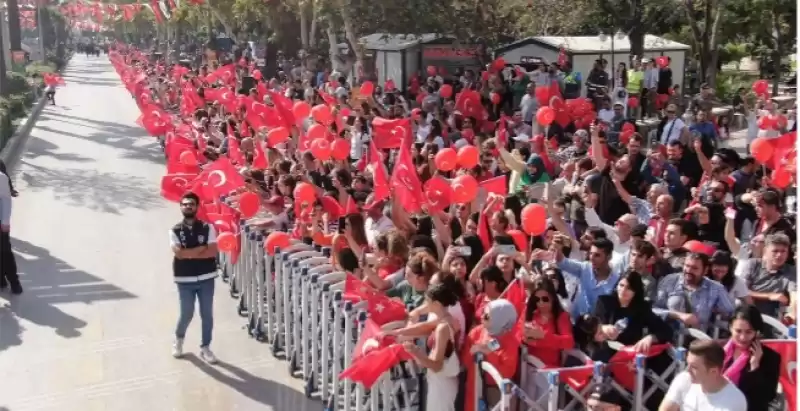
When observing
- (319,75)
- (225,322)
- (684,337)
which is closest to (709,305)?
(684,337)

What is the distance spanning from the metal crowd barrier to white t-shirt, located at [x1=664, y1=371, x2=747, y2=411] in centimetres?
61

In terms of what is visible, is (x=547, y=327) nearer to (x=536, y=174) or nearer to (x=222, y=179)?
(x=222, y=179)

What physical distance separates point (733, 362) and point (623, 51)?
54.9 feet

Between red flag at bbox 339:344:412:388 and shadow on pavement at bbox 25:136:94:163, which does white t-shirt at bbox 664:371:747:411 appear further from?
shadow on pavement at bbox 25:136:94:163

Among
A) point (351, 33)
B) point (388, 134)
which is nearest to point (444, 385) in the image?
point (388, 134)

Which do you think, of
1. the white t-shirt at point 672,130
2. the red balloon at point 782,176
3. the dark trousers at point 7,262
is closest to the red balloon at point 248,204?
the dark trousers at point 7,262

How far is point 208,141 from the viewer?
620 inches

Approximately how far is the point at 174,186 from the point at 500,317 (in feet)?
19.9

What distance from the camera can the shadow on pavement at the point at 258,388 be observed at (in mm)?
7809

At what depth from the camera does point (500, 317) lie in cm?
546

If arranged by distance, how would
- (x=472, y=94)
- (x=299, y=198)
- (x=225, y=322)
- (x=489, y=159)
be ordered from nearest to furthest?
(x=299, y=198), (x=225, y=322), (x=489, y=159), (x=472, y=94)

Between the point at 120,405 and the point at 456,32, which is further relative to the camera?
the point at 456,32

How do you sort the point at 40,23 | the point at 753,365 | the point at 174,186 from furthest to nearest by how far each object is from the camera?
the point at 40,23 < the point at 174,186 < the point at 753,365

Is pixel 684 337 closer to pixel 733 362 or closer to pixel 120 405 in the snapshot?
pixel 733 362
